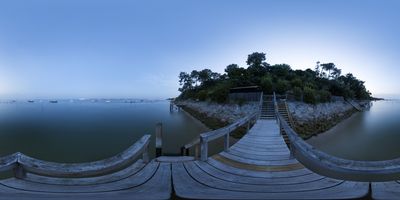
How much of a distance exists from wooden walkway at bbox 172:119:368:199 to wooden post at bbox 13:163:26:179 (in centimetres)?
203

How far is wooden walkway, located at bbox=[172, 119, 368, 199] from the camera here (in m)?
3.16

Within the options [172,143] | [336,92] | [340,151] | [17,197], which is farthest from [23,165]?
[336,92]

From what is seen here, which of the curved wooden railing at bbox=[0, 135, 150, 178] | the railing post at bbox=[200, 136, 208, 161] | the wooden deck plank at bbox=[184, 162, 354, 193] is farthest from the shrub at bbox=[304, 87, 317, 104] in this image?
the curved wooden railing at bbox=[0, 135, 150, 178]

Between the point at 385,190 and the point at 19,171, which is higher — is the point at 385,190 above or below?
below

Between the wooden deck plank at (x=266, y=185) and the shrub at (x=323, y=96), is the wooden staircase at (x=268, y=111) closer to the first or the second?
the shrub at (x=323, y=96)

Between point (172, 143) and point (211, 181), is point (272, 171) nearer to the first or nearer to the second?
point (211, 181)

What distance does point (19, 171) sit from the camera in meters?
3.28

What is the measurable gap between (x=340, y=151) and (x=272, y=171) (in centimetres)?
1090

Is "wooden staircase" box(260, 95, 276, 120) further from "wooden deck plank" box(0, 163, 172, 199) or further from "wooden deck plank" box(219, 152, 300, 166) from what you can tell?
"wooden deck plank" box(0, 163, 172, 199)

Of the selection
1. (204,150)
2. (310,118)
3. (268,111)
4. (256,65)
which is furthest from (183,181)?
(256,65)

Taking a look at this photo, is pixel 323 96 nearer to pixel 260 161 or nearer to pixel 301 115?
pixel 301 115

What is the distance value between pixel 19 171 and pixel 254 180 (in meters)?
3.39

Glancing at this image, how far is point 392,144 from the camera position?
612 inches

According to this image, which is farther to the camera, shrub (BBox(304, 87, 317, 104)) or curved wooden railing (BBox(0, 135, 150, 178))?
shrub (BBox(304, 87, 317, 104))
